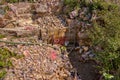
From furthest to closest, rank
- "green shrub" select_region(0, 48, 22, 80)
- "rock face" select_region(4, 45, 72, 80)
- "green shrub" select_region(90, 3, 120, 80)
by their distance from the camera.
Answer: "green shrub" select_region(90, 3, 120, 80)
"rock face" select_region(4, 45, 72, 80)
"green shrub" select_region(0, 48, 22, 80)

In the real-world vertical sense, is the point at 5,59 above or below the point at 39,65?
above

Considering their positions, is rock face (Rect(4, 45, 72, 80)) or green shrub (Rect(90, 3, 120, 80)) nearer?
rock face (Rect(4, 45, 72, 80))

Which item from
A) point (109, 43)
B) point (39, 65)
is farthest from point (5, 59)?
point (109, 43)

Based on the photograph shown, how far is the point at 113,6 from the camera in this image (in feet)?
32.9

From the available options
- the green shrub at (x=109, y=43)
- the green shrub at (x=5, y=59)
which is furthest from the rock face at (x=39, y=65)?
the green shrub at (x=109, y=43)

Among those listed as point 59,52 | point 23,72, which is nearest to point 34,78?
point 23,72

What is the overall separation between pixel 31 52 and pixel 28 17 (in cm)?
195

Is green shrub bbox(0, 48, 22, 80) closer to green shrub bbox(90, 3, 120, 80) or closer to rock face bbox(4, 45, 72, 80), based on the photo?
rock face bbox(4, 45, 72, 80)

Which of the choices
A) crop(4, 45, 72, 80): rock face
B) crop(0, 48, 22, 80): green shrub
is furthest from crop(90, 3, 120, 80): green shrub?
crop(0, 48, 22, 80): green shrub

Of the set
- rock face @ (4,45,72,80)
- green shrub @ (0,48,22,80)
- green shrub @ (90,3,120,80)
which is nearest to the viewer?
green shrub @ (0,48,22,80)

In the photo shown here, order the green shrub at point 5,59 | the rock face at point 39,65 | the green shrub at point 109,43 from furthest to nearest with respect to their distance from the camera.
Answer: the green shrub at point 109,43, the rock face at point 39,65, the green shrub at point 5,59

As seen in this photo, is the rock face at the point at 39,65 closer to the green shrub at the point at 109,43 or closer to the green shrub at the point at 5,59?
the green shrub at the point at 5,59

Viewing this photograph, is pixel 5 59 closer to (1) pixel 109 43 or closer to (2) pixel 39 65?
(2) pixel 39 65

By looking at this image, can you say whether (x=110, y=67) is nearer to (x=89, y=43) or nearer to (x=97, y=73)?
(x=97, y=73)
